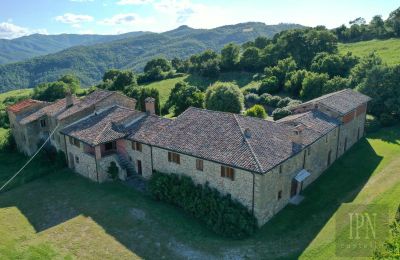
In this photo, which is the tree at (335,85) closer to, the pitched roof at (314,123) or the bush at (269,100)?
the bush at (269,100)

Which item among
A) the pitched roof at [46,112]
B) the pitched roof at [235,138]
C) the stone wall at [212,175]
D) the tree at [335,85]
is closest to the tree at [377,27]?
the tree at [335,85]

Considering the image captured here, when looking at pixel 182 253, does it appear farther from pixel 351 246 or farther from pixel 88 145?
pixel 88 145

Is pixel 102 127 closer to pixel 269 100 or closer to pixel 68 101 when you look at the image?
pixel 68 101

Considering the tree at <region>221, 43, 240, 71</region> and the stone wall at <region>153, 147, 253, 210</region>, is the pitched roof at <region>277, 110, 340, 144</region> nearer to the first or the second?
the stone wall at <region>153, 147, 253, 210</region>

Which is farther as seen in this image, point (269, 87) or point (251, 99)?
point (269, 87)

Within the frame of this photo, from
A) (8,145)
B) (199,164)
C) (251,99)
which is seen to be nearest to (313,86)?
(251,99)
